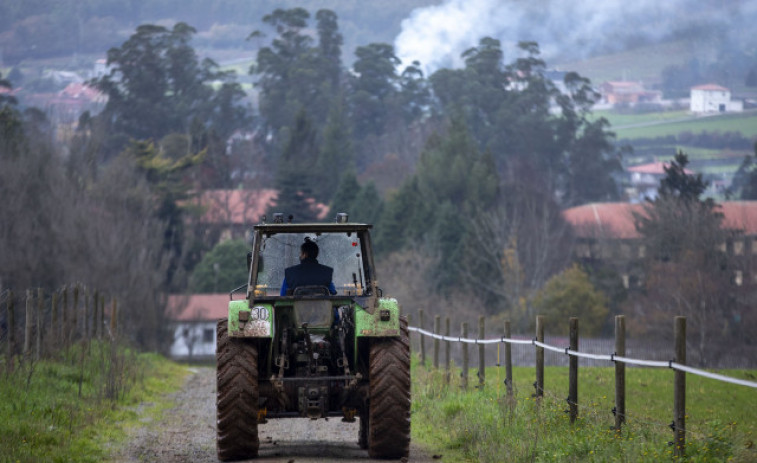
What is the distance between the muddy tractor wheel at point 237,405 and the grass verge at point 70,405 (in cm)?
150

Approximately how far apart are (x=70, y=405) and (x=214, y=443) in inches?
118

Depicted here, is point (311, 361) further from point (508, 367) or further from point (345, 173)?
point (345, 173)

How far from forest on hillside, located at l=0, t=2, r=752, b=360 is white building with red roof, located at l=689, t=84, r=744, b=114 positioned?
26.6m

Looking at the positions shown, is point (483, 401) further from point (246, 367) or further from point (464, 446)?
point (246, 367)

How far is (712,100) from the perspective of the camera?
173 metres

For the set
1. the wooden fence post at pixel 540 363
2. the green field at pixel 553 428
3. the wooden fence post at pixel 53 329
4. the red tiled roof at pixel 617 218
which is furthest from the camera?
the red tiled roof at pixel 617 218

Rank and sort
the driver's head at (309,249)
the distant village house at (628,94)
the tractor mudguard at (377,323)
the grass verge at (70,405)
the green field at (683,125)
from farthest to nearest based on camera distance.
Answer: the distant village house at (628,94)
the green field at (683,125)
the driver's head at (309,249)
the grass verge at (70,405)
the tractor mudguard at (377,323)

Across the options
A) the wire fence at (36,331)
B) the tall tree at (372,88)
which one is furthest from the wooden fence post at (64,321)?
the tall tree at (372,88)

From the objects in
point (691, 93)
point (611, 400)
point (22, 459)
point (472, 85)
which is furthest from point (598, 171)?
point (22, 459)

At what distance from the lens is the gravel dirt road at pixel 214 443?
12982 mm

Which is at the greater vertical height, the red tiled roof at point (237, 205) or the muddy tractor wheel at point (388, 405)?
the red tiled roof at point (237, 205)

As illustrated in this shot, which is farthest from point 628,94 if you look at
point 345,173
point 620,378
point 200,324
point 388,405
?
point 388,405

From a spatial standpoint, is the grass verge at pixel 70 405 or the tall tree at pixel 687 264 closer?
the grass verge at pixel 70 405

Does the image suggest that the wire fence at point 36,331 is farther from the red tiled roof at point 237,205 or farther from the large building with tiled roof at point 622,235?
the red tiled roof at point 237,205
